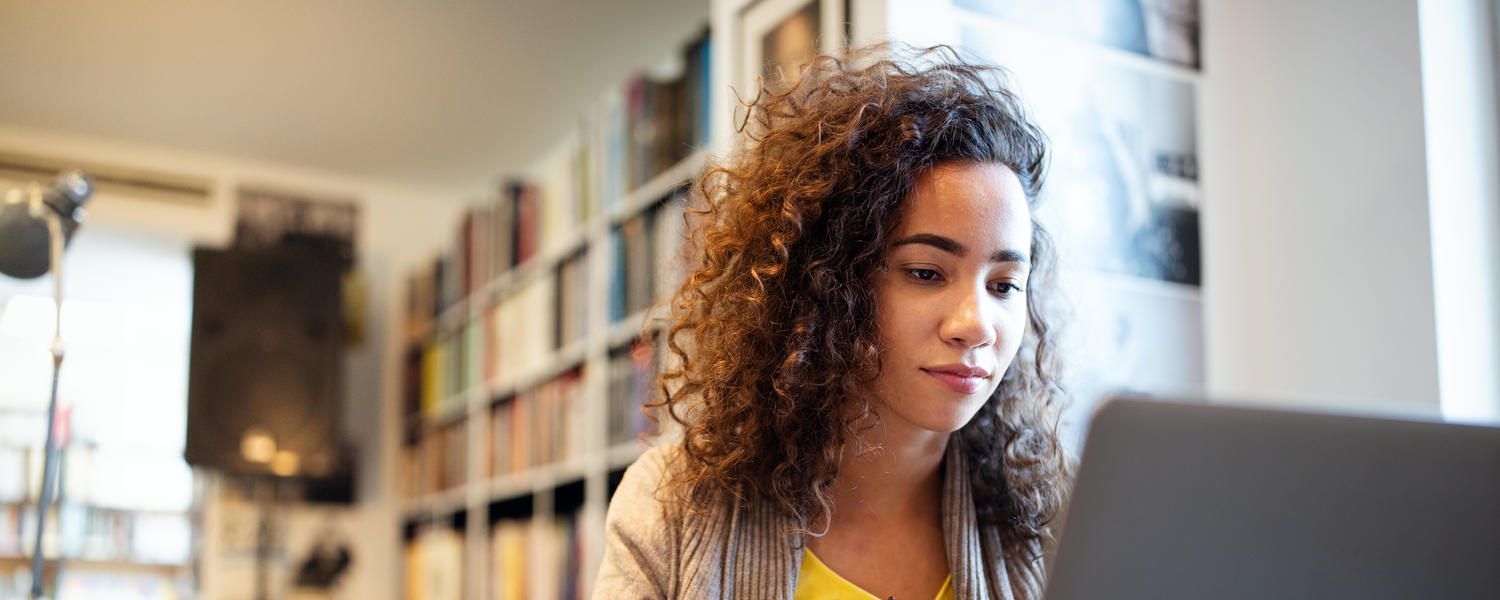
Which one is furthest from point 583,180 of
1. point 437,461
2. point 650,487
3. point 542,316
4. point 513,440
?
point 650,487

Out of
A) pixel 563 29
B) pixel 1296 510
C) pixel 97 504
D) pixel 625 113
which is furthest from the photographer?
pixel 97 504

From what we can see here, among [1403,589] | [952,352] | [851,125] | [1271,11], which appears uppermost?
[1271,11]

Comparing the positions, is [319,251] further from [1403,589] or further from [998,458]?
[1403,589]

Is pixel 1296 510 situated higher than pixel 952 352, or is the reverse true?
pixel 952 352

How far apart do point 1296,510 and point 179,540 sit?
537 centimetres

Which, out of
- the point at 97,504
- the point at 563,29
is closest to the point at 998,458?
the point at 563,29

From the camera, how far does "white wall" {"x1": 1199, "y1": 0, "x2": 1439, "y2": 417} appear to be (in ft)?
5.11

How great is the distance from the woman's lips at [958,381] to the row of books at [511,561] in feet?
5.66

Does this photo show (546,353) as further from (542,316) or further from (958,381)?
(958,381)

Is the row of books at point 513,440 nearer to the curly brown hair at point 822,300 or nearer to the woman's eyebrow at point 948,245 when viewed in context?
the curly brown hair at point 822,300

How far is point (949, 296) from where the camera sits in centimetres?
97

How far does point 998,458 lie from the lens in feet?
3.64

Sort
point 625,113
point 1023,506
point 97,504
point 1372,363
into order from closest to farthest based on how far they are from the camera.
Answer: point 1023,506
point 1372,363
point 625,113
point 97,504

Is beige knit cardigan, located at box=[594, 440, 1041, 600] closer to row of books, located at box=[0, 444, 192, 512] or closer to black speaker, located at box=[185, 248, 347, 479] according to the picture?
black speaker, located at box=[185, 248, 347, 479]
